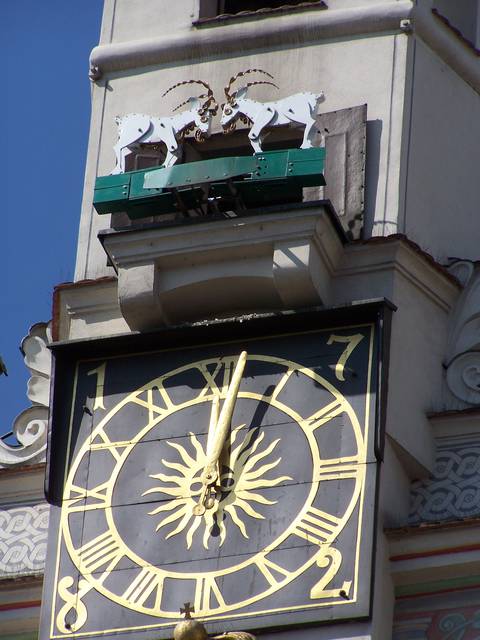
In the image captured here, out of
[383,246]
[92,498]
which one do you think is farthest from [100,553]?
[383,246]

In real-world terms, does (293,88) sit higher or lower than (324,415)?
higher

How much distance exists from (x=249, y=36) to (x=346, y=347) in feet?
6.42

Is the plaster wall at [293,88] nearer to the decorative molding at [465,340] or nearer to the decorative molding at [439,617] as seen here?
the decorative molding at [465,340]

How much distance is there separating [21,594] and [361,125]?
103 inches

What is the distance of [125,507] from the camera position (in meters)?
17.2

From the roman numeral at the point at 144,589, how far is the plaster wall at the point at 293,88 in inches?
69.8

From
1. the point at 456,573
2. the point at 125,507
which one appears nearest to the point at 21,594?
the point at 125,507

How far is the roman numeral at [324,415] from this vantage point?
1709cm

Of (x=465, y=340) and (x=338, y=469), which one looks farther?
(x=465, y=340)

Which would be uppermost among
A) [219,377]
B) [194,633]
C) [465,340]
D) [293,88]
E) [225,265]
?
[293,88]

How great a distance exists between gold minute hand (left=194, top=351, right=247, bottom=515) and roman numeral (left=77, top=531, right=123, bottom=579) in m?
0.38

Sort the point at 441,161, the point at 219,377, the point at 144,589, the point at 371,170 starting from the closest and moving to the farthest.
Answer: the point at 144,589 → the point at 219,377 → the point at 371,170 → the point at 441,161

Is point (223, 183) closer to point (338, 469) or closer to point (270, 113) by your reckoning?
point (270, 113)

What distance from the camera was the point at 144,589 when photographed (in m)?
16.9
